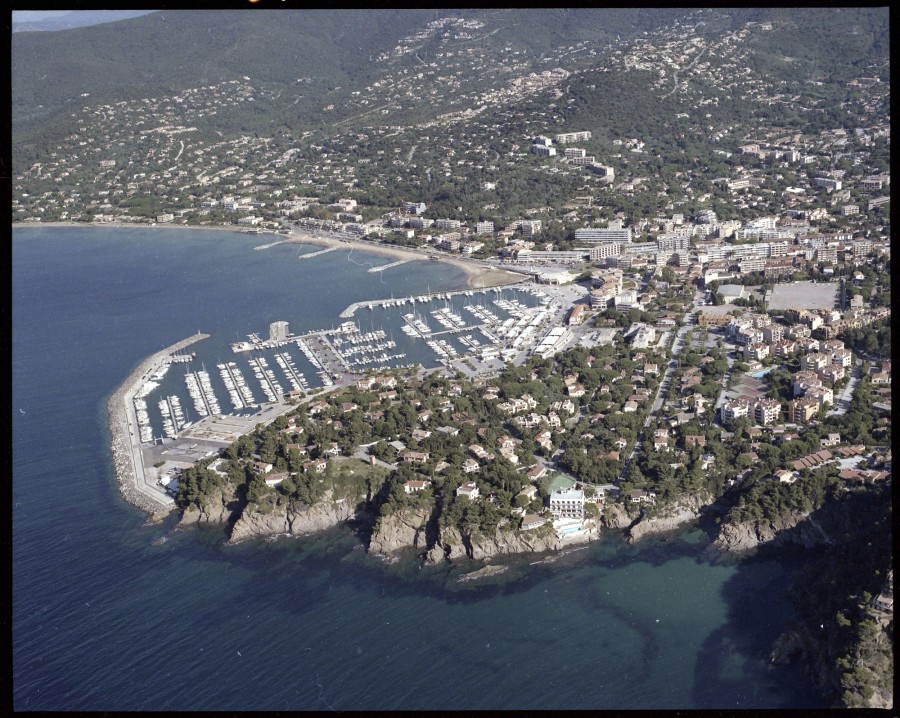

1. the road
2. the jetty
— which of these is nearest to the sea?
the road

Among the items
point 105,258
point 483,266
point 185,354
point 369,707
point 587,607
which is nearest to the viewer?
point 369,707

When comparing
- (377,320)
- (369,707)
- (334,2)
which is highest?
(334,2)

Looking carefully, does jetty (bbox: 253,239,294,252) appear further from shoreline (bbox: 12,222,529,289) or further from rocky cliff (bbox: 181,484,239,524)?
rocky cliff (bbox: 181,484,239,524)

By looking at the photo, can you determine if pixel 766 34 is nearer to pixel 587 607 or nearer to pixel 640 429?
pixel 640 429

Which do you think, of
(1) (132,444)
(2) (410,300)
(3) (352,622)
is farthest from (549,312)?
(3) (352,622)

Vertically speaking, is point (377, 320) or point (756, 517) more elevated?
point (756, 517)

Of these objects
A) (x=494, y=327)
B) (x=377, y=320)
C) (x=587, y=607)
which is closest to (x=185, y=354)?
(x=377, y=320)
